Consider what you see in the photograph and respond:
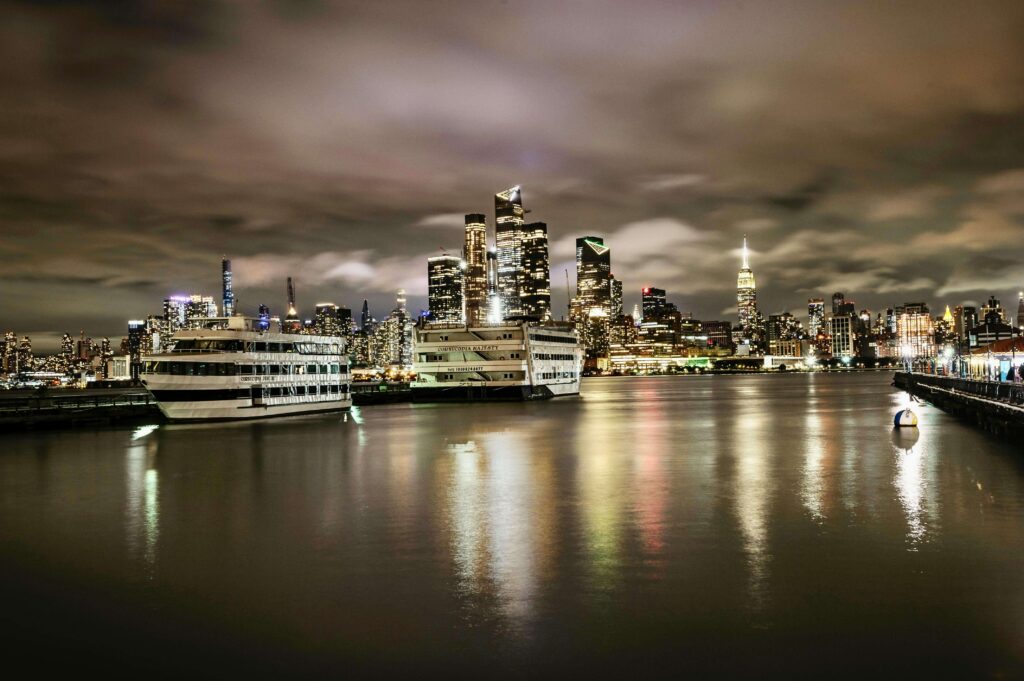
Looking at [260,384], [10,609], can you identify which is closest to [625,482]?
[10,609]

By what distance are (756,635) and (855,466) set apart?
2511cm

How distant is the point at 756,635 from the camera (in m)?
12.9

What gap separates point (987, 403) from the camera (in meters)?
51.5

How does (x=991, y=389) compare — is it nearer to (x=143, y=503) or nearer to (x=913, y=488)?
(x=913, y=488)

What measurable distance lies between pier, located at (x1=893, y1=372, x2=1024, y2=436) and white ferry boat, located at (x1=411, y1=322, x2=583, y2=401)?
4861cm

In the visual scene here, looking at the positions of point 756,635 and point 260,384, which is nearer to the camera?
point 756,635

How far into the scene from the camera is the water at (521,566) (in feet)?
40.7

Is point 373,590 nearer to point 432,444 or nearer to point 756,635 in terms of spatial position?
point 756,635

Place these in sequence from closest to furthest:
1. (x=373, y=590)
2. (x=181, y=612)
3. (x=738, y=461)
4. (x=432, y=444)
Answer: (x=181, y=612), (x=373, y=590), (x=738, y=461), (x=432, y=444)

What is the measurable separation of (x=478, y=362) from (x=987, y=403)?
64583 mm

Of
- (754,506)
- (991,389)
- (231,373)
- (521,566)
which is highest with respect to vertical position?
(231,373)

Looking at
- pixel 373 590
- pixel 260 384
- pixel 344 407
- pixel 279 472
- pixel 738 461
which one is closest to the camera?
pixel 373 590

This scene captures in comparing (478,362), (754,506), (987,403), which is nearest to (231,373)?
(478,362)

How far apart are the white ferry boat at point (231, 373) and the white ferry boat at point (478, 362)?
Answer: 3099 cm
